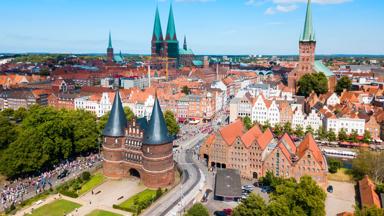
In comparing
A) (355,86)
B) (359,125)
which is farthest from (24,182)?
(355,86)

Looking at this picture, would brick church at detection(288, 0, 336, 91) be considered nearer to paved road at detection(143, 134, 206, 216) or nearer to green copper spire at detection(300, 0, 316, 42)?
green copper spire at detection(300, 0, 316, 42)

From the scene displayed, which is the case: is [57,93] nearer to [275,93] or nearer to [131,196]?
[275,93]

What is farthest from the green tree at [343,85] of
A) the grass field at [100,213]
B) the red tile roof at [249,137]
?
the grass field at [100,213]

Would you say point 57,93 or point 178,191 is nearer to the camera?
point 178,191

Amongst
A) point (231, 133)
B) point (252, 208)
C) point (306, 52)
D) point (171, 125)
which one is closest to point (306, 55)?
point (306, 52)

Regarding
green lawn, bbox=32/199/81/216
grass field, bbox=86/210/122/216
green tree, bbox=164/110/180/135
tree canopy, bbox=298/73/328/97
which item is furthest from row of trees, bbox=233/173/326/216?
tree canopy, bbox=298/73/328/97

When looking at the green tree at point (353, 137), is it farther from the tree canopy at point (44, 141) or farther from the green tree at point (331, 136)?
the tree canopy at point (44, 141)

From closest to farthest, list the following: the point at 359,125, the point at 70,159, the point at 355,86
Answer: the point at 70,159 < the point at 359,125 < the point at 355,86
